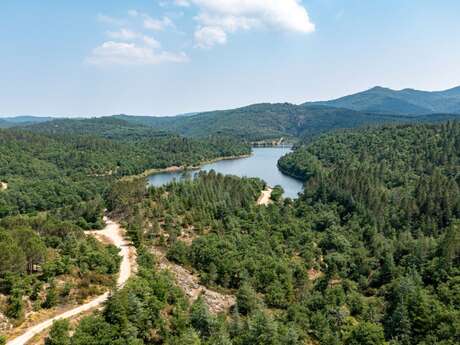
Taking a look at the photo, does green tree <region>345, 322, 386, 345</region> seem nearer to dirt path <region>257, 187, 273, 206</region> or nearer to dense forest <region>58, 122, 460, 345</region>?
dense forest <region>58, 122, 460, 345</region>

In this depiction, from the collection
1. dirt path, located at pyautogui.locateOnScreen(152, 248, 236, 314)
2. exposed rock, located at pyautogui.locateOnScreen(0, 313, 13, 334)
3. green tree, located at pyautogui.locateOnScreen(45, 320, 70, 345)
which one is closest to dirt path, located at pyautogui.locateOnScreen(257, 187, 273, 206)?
dirt path, located at pyautogui.locateOnScreen(152, 248, 236, 314)

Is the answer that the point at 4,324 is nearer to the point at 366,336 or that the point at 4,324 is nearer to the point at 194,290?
the point at 194,290

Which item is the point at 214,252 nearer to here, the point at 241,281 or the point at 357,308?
the point at 241,281

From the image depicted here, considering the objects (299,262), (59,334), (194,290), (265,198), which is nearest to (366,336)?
(194,290)

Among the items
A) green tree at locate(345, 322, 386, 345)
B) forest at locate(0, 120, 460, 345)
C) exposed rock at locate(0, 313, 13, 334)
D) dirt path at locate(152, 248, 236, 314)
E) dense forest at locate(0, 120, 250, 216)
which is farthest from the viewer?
dense forest at locate(0, 120, 250, 216)

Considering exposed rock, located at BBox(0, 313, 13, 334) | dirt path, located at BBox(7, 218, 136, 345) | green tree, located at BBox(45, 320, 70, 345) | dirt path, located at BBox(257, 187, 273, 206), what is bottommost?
dirt path, located at BBox(257, 187, 273, 206)

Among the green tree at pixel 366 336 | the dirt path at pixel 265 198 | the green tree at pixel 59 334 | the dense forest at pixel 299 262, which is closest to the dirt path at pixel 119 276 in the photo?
the dense forest at pixel 299 262

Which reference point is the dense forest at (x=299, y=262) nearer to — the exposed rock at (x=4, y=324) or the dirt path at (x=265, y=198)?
the dirt path at (x=265, y=198)
